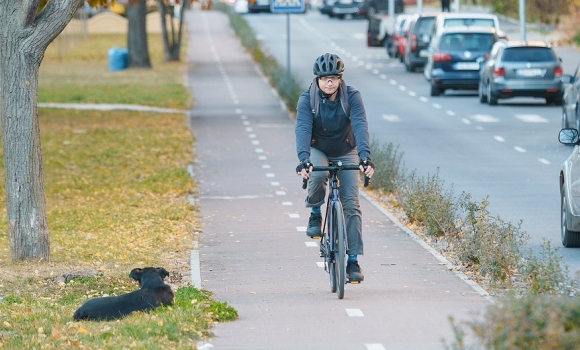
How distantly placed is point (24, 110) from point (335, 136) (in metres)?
3.03

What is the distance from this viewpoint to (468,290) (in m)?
10.5

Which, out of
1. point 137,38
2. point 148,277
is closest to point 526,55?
point 137,38

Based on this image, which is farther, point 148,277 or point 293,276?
point 293,276

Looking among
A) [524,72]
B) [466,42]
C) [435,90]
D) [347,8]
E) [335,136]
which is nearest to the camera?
[335,136]

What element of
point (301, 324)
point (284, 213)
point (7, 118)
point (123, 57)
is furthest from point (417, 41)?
point (301, 324)

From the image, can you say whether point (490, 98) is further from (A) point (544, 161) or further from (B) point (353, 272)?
(B) point (353, 272)

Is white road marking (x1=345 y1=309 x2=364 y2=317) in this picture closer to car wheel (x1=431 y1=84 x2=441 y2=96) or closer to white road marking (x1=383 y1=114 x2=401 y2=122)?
white road marking (x1=383 y1=114 x2=401 y2=122)

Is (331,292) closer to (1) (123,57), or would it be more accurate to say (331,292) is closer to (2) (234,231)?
(2) (234,231)

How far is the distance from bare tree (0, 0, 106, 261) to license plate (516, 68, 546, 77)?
69.2 feet

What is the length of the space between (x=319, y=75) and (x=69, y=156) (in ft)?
46.0

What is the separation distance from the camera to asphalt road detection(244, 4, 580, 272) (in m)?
16.7

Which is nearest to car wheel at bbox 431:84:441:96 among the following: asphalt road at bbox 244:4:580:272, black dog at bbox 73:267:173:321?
asphalt road at bbox 244:4:580:272

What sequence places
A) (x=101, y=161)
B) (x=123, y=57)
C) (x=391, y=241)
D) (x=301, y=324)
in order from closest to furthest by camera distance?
(x=301, y=324)
(x=391, y=241)
(x=101, y=161)
(x=123, y=57)

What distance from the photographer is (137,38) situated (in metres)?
47.7
